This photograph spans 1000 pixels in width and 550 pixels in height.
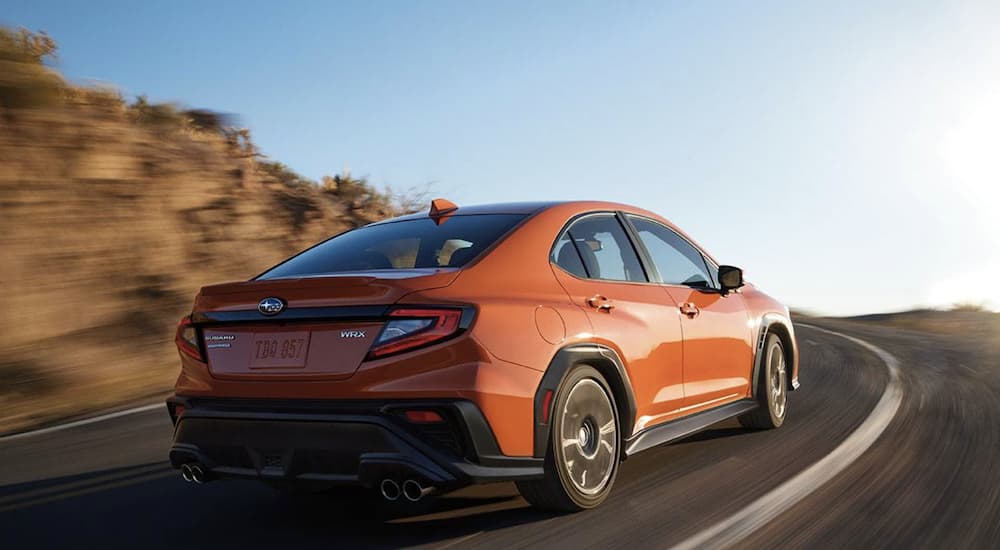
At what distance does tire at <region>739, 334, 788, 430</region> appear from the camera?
6.77 meters

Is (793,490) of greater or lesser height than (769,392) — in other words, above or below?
below

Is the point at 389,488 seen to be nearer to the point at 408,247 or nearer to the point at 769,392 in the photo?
the point at 408,247

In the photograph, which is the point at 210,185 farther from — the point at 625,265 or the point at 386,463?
the point at 386,463

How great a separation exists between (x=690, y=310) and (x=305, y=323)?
8.47 feet

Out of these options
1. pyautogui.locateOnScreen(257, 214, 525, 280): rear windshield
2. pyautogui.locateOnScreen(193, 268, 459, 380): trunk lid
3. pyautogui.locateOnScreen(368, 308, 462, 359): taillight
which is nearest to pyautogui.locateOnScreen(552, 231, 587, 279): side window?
pyautogui.locateOnScreen(257, 214, 525, 280): rear windshield

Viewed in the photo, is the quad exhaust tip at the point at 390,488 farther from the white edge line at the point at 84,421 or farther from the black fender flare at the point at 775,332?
the white edge line at the point at 84,421

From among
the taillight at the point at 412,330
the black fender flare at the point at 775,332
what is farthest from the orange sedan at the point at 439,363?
the black fender flare at the point at 775,332

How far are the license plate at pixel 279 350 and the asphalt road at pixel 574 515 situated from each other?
0.76m

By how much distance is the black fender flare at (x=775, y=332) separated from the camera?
6.72 metres

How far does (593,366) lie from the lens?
466cm

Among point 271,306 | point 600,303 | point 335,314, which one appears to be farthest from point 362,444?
point 600,303

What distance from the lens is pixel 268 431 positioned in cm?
396

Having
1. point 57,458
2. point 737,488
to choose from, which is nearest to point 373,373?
point 737,488

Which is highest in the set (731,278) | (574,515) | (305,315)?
(731,278)
